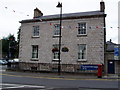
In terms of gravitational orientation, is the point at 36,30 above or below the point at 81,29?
above

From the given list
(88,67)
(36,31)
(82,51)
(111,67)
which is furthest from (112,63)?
(36,31)

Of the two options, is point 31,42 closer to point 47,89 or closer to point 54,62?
point 54,62

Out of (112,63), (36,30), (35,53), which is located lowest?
(112,63)

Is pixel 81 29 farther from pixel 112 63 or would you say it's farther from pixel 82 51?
pixel 112 63

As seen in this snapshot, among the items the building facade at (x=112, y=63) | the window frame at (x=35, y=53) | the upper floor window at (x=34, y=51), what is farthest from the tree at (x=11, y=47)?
the building facade at (x=112, y=63)

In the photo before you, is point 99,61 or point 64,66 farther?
point 64,66

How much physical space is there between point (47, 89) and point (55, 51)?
14.0m

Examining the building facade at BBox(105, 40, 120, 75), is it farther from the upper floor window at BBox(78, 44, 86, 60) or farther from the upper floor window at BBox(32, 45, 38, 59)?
the upper floor window at BBox(32, 45, 38, 59)

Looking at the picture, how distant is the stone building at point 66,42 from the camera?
2159 centimetres

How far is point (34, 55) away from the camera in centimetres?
2506

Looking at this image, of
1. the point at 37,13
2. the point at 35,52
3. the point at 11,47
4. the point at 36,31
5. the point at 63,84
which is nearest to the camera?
the point at 63,84

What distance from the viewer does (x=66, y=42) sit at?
76.0 ft

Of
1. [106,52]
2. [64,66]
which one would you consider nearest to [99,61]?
[106,52]

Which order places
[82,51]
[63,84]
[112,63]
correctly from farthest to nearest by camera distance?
[82,51]
[112,63]
[63,84]
